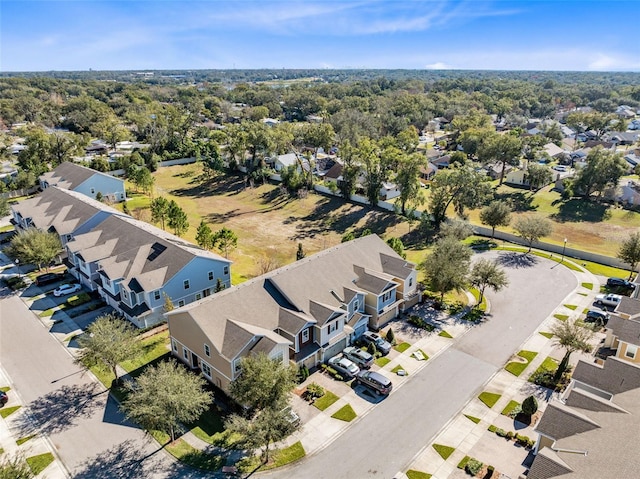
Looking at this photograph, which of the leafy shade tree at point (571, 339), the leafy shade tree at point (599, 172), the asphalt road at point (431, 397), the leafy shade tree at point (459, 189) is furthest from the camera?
the leafy shade tree at point (599, 172)

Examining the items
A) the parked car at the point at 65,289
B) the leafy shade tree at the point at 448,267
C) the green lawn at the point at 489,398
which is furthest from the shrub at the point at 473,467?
the parked car at the point at 65,289

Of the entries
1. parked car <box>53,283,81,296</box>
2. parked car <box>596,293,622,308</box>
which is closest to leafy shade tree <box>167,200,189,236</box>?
parked car <box>53,283,81,296</box>

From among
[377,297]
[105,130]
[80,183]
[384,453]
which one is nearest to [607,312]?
[377,297]

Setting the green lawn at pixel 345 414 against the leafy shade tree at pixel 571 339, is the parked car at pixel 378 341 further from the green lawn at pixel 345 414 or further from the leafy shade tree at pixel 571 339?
the leafy shade tree at pixel 571 339

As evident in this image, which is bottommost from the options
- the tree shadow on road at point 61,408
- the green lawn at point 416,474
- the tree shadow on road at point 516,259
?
the green lawn at point 416,474

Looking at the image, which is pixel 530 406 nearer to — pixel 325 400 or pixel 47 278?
pixel 325 400

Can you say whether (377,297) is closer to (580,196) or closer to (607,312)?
(607,312)
